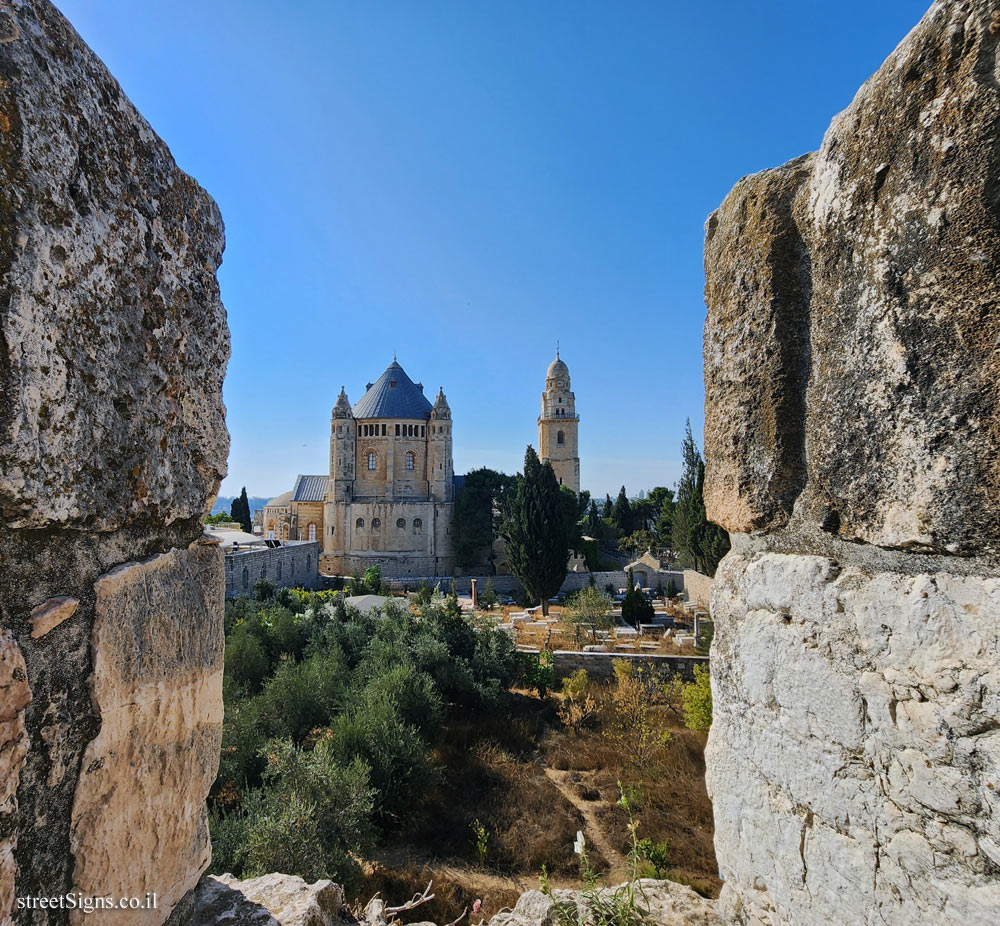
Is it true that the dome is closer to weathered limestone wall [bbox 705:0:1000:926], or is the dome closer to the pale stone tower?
the pale stone tower

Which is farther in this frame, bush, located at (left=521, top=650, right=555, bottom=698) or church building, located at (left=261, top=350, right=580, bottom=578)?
church building, located at (left=261, top=350, right=580, bottom=578)

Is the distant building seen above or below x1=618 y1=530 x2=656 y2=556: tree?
below

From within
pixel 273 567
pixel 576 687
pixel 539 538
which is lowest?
pixel 576 687

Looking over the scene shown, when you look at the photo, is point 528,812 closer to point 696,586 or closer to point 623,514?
point 696,586

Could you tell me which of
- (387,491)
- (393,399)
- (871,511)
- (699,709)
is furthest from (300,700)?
(393,399)

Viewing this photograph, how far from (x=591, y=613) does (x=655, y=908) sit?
587 inches

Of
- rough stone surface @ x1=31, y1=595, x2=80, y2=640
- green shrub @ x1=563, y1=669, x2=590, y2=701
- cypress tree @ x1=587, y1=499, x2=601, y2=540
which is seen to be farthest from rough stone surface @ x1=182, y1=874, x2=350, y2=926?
cypress tree @ x1=587, y1=499, x2=601, y2=540

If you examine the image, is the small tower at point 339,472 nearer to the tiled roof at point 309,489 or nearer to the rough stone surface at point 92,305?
the tiled roof at point 309,489

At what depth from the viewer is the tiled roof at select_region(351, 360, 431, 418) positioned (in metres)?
32.7

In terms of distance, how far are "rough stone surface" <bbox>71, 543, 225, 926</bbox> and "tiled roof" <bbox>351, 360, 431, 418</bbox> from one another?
3168cm

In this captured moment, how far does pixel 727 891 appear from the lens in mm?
1498

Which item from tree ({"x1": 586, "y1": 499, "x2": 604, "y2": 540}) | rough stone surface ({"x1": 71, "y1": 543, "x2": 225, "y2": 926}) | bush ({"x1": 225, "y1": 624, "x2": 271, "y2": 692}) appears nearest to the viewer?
rough stone surface ({"x1": 71, "y1": 543, "x2": 225, "y2": 926})

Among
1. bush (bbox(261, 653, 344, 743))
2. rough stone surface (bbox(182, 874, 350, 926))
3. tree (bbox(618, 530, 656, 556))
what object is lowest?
bush (bbox(261, 653, 344, 743))

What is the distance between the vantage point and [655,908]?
171 centimetres
